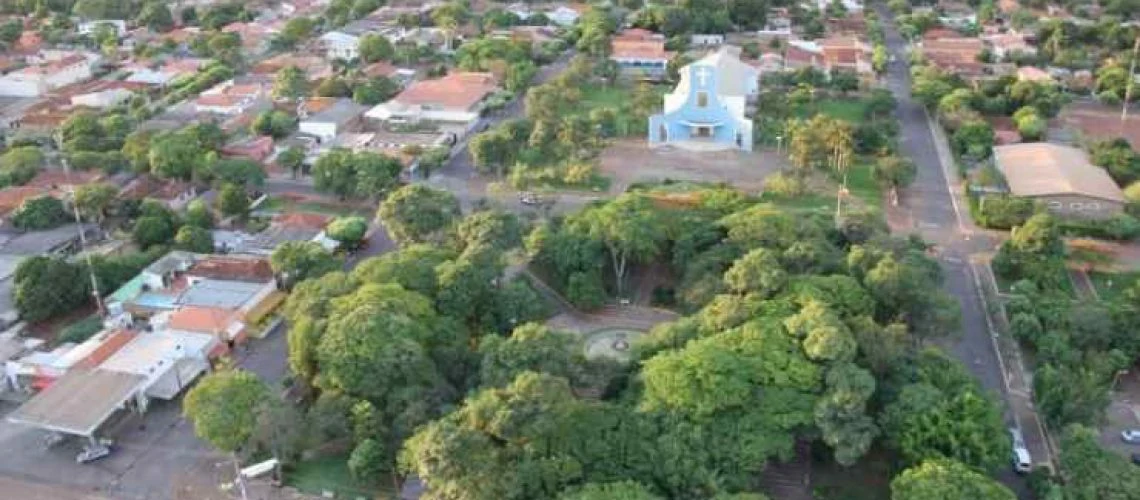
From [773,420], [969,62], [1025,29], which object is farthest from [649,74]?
[773,420]

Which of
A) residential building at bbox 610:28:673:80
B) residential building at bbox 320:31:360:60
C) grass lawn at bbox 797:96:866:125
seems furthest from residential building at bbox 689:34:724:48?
residential building at bbox 320:31:360:60

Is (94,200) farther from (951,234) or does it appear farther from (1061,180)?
(1061,180)

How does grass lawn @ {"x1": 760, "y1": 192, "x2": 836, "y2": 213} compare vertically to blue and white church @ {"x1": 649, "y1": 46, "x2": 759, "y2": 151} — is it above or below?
below

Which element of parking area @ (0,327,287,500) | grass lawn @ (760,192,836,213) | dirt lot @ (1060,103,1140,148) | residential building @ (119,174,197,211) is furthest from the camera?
dirt lot @ (1060,103,1140,148)

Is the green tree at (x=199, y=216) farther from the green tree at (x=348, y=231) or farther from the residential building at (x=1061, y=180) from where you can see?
the residential building at (x=1061, y=180)

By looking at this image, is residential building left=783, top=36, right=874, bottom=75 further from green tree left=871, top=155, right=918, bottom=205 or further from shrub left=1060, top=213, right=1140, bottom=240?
shrub left=1060, top=213, right=1140, bottom=240

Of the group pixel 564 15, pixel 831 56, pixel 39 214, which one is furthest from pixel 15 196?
pixel 564 15
